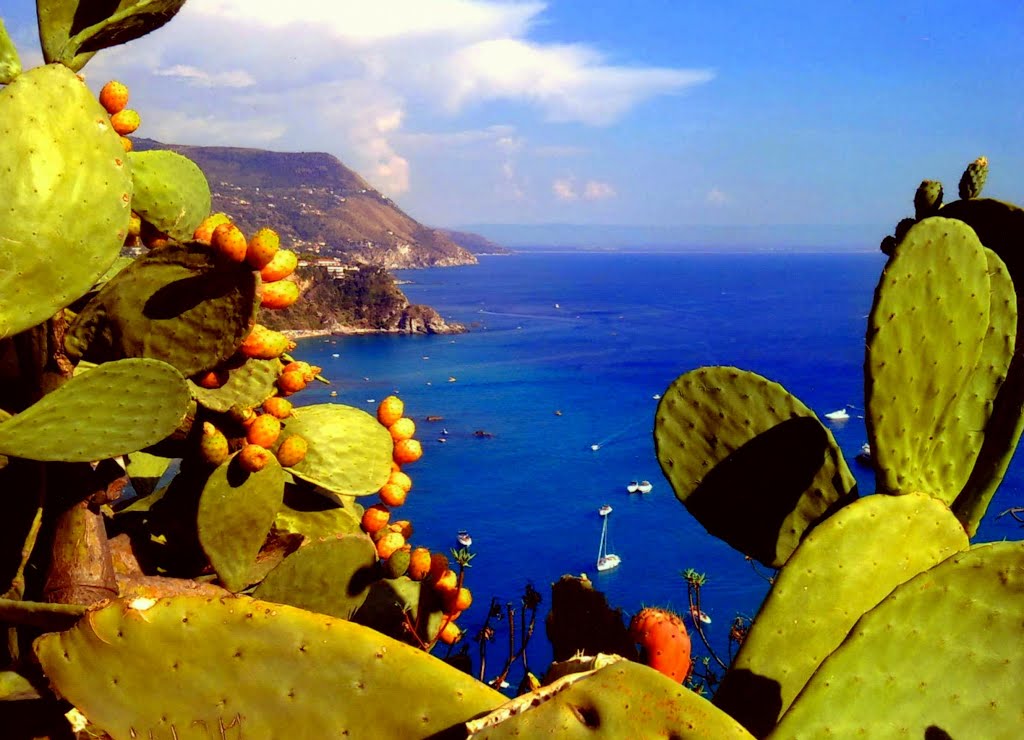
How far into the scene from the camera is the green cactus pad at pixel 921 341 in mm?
1327

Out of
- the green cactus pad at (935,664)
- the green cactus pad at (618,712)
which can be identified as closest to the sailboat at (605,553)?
the green cactus pad at (935,664)

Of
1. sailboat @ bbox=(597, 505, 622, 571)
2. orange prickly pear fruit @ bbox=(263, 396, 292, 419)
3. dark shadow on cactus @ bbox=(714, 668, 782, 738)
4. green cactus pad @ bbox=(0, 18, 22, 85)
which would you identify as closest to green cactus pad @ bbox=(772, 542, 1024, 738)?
dark shadow on cactus @ bbox=(714, 668, 782, 738)

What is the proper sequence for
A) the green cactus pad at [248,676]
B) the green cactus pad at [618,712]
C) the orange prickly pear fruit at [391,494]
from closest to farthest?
the green cactus pad at [618,712] → the green cactus pad at [248,676] → the orange prickly pear fruit at [391,494]

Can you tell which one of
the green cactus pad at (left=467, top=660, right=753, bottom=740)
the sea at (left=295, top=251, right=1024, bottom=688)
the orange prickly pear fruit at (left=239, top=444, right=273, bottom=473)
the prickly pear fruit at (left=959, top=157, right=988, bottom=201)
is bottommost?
the sea at (left=295, top=251, right=1024, bottom=688)

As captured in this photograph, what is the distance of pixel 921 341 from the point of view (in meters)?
1.36

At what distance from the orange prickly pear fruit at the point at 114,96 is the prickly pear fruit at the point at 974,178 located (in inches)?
65.9

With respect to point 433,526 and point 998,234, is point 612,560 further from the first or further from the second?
point 998,234

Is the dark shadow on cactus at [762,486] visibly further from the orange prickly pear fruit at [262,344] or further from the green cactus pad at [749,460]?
the orange prickly pear fruit at [262,344]

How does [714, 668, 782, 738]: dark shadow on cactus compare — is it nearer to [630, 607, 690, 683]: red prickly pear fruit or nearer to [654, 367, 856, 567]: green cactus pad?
[630, 607, 690, 683]: red prickly pear fruit

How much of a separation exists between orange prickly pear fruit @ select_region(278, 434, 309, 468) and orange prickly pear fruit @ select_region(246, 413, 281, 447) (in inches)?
2.2

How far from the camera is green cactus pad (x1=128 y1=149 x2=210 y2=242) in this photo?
1.77 meters

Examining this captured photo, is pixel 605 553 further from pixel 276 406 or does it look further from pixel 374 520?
pixel 276 406

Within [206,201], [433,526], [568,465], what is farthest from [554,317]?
[206,201]

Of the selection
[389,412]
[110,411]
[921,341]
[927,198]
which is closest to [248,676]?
[110,411]
